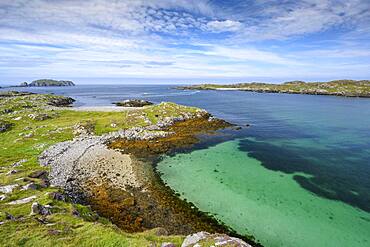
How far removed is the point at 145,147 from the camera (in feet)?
175

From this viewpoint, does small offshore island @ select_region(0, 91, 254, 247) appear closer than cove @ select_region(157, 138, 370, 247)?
Yes

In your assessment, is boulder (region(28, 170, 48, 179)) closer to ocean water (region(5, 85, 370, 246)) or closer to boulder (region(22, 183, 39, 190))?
boulder (region(22, 183, 39, 190))

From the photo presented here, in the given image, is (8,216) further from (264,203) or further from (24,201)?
(264,203)

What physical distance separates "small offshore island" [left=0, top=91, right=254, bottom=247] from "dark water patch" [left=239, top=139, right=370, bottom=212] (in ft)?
52.9

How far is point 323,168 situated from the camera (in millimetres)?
42625

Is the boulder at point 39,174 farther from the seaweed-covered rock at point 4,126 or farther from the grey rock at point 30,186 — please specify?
the seaweed-covered rock at point 4,126

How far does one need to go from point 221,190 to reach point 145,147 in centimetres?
2344

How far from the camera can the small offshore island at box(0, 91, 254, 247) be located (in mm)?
19375

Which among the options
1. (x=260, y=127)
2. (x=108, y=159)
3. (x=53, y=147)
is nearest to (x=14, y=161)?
(x=53, y=147)

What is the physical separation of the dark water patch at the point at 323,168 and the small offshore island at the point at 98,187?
52.9ft

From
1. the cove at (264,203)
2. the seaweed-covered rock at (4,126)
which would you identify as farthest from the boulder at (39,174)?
the seaweed-covered rock at (4,126)

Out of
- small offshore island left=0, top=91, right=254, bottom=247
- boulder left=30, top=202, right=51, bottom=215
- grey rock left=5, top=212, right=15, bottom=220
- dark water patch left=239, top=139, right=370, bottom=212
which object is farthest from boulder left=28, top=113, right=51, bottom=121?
grey rock left=5, top=212, right=15, bottom=220

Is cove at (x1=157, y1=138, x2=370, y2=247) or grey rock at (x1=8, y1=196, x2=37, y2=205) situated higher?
grey rock at (x1=8, y1=196, x2=37, y2=205)

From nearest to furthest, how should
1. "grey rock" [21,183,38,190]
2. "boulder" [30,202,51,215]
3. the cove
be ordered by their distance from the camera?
"boulder" [30,202,51,215], the cove, "grey rock" [21,183,38,190]
